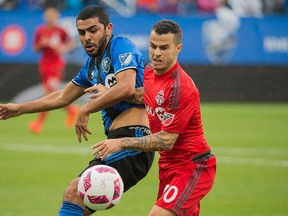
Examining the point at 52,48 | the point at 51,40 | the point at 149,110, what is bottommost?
the point at 149,110

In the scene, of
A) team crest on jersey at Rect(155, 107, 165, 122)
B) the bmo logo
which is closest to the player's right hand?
team crest on jersey at Rect(155, 107, 165, 122)

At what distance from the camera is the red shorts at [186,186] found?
263 inches

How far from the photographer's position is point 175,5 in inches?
1011

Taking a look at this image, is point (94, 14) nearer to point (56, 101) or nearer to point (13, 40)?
point (56, 101)

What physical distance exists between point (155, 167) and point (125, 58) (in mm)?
6926

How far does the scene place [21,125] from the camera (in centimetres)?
1975

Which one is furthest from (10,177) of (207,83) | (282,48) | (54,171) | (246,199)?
(282,48)

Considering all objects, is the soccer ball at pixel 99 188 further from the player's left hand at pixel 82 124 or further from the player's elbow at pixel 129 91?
the player's elbow at pixel 129 91

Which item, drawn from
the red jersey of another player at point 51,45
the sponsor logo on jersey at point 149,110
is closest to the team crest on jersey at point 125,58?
the sponsor logo on jersey at point 149,110

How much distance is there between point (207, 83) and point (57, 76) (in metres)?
5.74

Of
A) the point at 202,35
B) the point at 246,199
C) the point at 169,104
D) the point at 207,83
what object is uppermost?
the point at 202,35

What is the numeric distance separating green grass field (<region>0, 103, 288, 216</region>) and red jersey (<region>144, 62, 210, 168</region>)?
2.88 meters

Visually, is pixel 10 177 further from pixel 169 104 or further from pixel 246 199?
pixel 169 104

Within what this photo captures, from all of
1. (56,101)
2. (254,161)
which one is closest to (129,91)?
(56,101)
